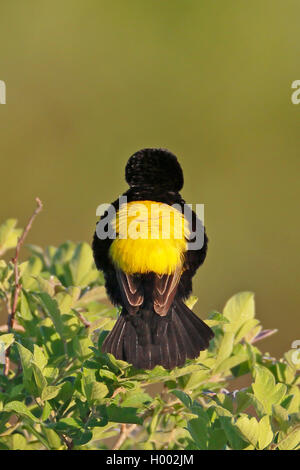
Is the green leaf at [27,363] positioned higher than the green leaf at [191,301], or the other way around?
the green leaf at [191,301]

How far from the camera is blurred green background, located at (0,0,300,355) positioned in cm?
928

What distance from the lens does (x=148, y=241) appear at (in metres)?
2.64

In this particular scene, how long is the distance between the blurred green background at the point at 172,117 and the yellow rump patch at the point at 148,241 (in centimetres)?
615

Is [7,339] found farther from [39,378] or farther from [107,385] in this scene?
[107,385]

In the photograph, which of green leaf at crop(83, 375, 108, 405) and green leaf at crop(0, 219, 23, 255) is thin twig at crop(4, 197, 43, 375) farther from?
green leaf at crop(0, 219, 23, 255)

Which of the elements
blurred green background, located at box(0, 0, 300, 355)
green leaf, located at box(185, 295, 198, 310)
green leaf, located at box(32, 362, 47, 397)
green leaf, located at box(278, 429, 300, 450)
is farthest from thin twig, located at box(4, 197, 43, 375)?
blurred green background, located at box(0, 0, 300, 355)

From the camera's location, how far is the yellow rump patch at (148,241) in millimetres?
2605

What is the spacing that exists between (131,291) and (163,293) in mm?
112

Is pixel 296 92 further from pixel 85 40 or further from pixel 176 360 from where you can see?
pixel 176 360

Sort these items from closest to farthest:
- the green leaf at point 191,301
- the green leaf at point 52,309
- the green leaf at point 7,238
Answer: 1. the green leaf at point 52,309
2. the green leaf at point 191,301
3. the green leaf at point 7,238

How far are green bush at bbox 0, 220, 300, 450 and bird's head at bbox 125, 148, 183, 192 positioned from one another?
36 centimetres

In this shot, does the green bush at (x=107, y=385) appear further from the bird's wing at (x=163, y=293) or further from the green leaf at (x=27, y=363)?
the bird's wing at (x=163, y=293)

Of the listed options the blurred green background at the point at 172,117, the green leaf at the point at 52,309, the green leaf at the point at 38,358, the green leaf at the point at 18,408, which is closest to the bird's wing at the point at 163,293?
the green leaf at the point at 52,309

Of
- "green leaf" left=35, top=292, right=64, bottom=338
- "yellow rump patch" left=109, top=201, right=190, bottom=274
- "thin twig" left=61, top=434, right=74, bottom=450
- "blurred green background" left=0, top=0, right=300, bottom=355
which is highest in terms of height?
"blurred green background" left=0, top=0, right=300, bottom=355
